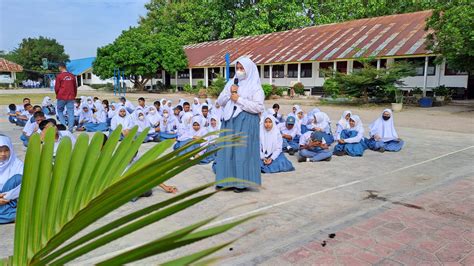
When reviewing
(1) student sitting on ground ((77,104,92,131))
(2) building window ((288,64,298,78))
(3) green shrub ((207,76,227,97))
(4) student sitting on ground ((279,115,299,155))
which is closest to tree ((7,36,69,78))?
(3) green shrub ((207,76,227,97))

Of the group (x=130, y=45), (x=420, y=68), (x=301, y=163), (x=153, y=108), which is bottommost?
(x=301, y=163)

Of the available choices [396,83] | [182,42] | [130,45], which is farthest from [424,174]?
[182,42]

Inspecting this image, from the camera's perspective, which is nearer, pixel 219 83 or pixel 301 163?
pixel 301 163

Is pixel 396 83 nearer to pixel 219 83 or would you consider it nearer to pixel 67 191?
pixel 219 83

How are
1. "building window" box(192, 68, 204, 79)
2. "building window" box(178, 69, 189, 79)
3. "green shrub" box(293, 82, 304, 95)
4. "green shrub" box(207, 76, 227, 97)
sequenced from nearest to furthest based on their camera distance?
1. "green shrub" box(207, 76, 227, 97)
2. "green shrub" box(293, 82, 304, 95)
3. "building window" box(192, 68, 204, 79)
4. "building window" box(178, 69, 189, 79)

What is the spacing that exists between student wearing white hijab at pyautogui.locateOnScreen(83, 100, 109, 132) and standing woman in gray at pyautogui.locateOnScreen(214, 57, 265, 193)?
6.70 m

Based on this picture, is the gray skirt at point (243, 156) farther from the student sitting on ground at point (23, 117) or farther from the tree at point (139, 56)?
the tree at point (139, 56)

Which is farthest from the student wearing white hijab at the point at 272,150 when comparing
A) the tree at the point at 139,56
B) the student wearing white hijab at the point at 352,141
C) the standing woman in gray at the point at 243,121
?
the tree at the point at 139,56

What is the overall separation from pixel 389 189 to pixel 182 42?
105 ft

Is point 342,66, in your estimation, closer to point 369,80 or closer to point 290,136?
point 369,80

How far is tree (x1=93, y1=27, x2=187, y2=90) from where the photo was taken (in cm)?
2688

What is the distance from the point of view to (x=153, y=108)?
30.5 feet

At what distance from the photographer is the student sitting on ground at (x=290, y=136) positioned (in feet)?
24.5

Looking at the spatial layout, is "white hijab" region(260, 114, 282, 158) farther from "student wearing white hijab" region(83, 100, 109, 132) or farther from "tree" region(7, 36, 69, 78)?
"tree" region(7, 36, 69, 78)
